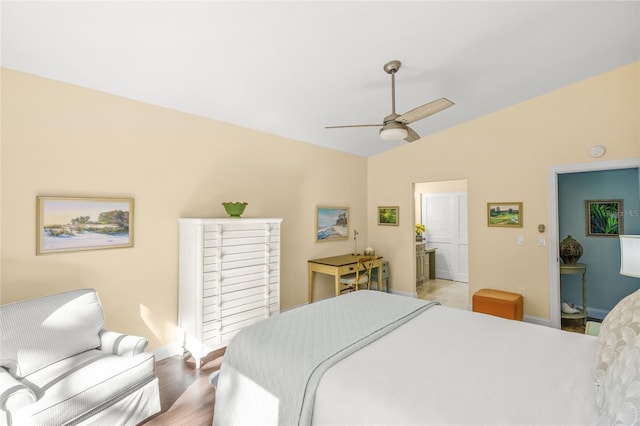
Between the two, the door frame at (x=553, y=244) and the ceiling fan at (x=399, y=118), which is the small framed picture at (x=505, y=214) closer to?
the door frame at (x=553, y=244)

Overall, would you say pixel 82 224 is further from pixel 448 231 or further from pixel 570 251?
pixel 448 231

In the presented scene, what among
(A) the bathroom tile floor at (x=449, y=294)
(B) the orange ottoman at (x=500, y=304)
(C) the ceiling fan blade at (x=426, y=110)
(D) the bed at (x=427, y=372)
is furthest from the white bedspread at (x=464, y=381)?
(A) the bathroom tile floor at (x=449, y=294)

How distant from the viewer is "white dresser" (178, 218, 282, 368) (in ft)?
9.46

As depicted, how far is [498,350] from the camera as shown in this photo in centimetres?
170

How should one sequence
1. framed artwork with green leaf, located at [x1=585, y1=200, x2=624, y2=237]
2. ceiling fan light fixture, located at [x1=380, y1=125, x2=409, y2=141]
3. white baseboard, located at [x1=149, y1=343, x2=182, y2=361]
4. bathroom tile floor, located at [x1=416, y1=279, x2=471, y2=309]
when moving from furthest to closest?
bathroom tile floor, located at [x1=416, y1=279, x2=471, y2=309] < framed artwork with green leaf, located at [x1=585, y1=200, x2=624, y2=237] < white baseboard, located at [x1=149, y1=343, x2=182, y2=361] < ceiling fan light fixture, located at [x1=380, y1=125, x2=409, y2=141]

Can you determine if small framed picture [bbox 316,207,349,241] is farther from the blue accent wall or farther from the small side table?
the blue accent wall

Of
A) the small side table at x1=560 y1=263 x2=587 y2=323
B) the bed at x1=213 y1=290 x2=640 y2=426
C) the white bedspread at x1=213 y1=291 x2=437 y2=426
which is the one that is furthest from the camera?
the small side table at x1=560 y1=263 x2=587 y2=323

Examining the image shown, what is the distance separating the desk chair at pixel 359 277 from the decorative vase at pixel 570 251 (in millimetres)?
2494

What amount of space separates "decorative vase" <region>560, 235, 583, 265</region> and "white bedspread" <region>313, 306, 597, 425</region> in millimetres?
2633

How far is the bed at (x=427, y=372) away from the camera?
1.17m

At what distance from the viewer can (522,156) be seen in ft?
13.2

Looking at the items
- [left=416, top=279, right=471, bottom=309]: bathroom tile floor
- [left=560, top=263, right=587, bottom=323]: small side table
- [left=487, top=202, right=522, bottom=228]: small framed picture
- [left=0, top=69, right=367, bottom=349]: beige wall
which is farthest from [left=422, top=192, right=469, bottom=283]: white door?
[left=0, top=69, right=367, bottom=349]: beige wall

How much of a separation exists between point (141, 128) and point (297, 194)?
213 cm

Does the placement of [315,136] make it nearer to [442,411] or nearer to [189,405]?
[189,405]
